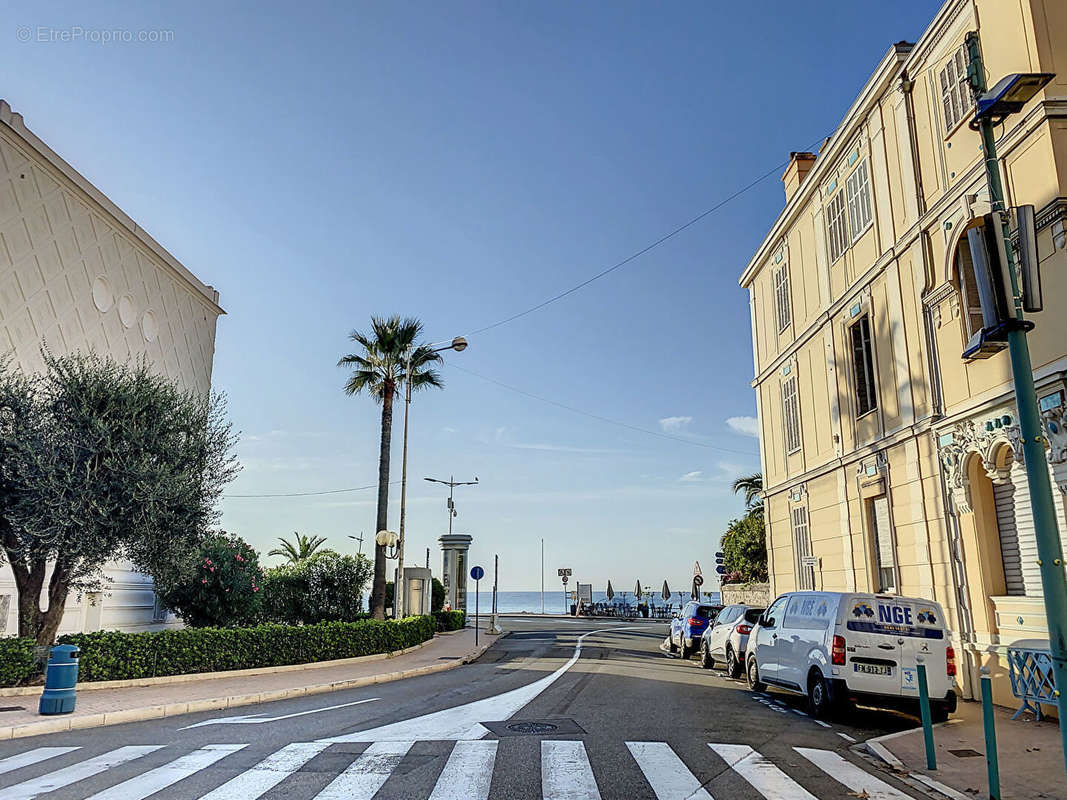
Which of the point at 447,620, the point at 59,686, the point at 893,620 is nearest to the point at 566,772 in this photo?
the point at 893,620

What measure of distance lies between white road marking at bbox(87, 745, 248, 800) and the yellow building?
11427mm

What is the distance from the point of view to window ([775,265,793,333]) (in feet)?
78.4

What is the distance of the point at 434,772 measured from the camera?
7469 millimetres

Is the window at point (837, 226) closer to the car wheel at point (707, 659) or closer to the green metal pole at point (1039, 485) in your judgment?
the car wheel at point (707, 659)

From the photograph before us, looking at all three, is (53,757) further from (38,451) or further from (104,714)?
(38,451)

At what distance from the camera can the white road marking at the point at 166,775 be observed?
6.77 metres

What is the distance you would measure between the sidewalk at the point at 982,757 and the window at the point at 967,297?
6393mm

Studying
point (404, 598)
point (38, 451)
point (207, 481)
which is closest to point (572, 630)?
point (404, 598)

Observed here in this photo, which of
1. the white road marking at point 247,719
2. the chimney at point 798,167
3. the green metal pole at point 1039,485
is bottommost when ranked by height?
the white road marking at point 247,719

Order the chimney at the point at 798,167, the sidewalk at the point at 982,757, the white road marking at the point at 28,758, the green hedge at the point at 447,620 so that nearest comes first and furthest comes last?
1. the sidewalk at the point at 982,757
2. the white road marking at the point at 28,758
3. the chimney at the point at 798,167
4. the green hedge at the point at 447,620

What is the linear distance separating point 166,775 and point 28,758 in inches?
90.0

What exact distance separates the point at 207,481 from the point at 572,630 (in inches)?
935

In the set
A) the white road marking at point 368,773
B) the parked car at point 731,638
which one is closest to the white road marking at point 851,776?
the white road marking at point 368,773

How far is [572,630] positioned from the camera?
121 ft
